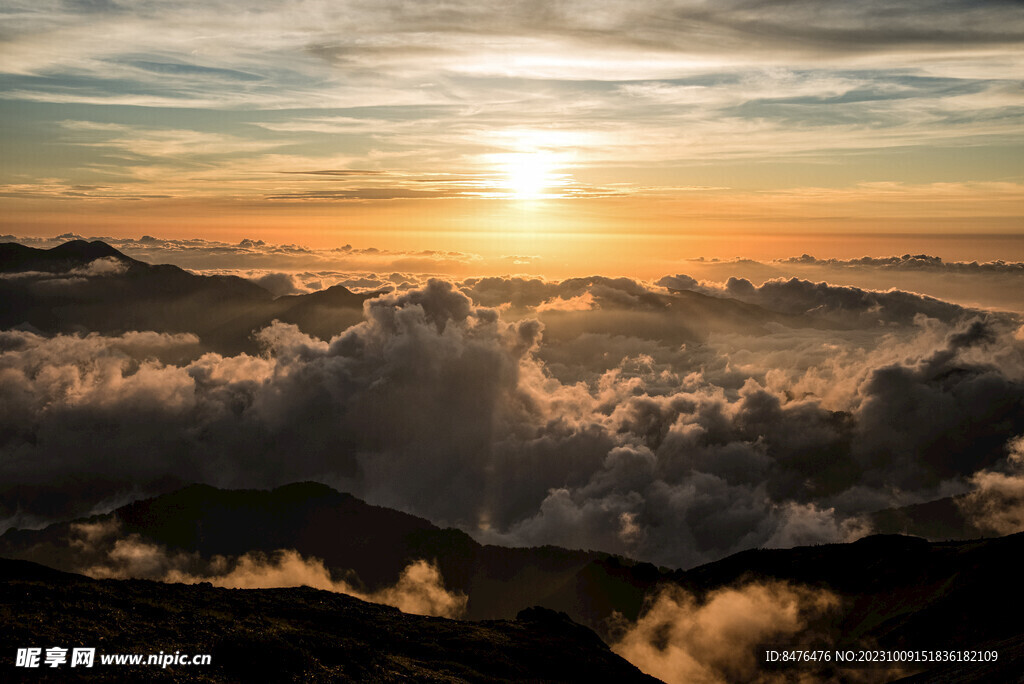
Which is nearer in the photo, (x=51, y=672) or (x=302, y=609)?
(x=51, y=672)

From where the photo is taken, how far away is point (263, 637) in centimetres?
9144

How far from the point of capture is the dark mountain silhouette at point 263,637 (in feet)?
255

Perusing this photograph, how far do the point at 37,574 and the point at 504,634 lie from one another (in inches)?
3500

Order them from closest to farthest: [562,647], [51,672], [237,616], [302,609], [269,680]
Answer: [51,672] → [269,680] → [237,616] → [302,609] → [562,647]

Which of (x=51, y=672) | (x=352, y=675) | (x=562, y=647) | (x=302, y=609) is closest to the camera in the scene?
(x=51, y=672)

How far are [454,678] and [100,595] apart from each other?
52.7 m

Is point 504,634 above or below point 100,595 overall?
below

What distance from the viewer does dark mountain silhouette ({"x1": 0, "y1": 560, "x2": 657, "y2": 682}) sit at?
77.9m

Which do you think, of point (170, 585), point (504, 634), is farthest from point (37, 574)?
point (504, 634)

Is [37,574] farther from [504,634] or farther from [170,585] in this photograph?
[504,634]

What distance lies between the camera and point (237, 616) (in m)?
109

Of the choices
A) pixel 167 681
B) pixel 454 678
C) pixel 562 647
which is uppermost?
pixel 167 681

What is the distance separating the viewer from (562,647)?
14362 centimetres

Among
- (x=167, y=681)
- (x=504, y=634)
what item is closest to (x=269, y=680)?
(x=167, y=681)
